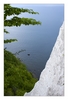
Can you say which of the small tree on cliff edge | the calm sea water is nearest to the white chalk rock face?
the calm sea water

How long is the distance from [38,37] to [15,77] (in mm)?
657

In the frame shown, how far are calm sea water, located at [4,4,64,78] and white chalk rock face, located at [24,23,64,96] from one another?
7 centimetres


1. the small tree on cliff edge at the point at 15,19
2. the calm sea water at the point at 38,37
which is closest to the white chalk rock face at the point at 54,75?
the calm sea water at the point at 38,37

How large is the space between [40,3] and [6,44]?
2.45ft

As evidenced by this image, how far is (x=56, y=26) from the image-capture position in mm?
4387

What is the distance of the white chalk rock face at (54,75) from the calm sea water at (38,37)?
7 centimetres

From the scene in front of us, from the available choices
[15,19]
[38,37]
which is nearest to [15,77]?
[38,37]

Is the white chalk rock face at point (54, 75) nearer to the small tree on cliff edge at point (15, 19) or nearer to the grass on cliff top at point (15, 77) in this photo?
the grass on cliff top at point (15, 77)

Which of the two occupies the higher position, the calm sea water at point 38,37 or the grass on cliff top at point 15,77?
the calm sea water at point 38,37

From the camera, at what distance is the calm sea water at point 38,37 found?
4.34 meters

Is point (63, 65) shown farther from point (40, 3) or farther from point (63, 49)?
point (40, 3)

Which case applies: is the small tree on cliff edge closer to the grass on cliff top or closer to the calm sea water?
the calm sea water

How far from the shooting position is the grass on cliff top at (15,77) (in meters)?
4.33

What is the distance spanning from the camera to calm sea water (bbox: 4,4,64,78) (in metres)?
4.34
